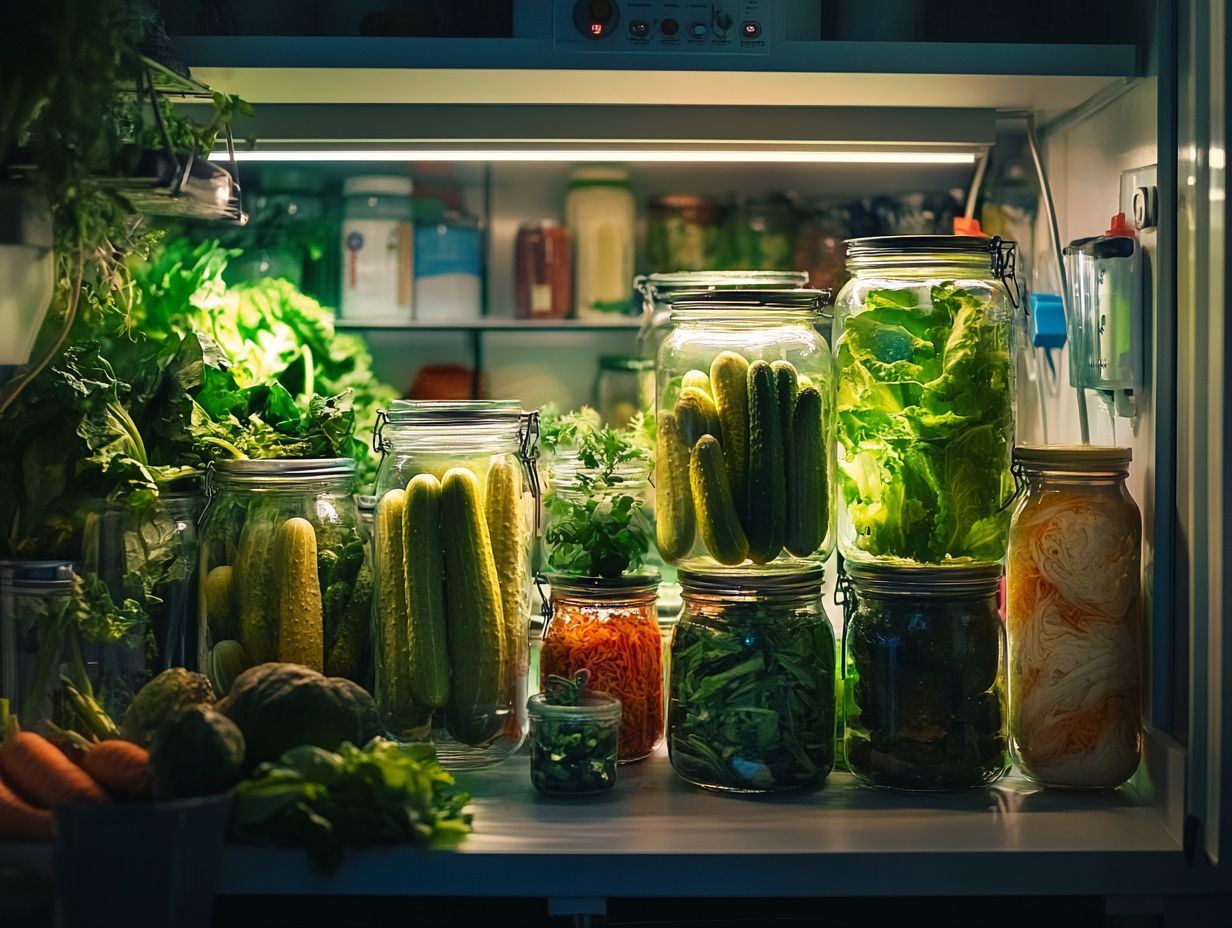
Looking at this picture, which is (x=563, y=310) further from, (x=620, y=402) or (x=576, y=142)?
(x=576, y=142)

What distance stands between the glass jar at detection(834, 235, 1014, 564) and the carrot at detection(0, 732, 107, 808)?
676 mm

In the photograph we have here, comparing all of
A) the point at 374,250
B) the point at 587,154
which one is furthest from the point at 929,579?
the point at 374,250

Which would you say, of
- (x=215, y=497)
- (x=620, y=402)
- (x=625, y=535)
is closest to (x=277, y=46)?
(x=215, y=497)

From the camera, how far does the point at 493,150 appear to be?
1.37 m

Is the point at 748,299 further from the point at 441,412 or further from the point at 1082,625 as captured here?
the point at 1082,625

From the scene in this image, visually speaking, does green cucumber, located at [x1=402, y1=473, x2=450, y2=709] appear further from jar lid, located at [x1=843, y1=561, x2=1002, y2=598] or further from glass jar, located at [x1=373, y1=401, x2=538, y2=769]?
jar lid, located at [x1=843, y1=561, x2=1002, y2=598]

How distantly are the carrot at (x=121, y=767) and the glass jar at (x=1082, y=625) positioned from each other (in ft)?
2.40

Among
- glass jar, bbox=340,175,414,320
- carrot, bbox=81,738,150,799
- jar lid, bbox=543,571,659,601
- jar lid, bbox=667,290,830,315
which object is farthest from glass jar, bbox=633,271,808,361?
carrot, bbox=81,738,150,799

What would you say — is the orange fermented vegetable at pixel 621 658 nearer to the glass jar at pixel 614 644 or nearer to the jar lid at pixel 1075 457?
the glass jar at pixel 614 644

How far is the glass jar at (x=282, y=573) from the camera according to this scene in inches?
42.6

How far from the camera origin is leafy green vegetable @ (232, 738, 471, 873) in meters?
0.90

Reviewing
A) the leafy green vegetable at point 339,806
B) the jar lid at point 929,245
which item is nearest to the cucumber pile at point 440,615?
the leafy green vegetable at point 339,806

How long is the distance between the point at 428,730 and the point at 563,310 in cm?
95

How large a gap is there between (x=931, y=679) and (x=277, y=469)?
0.61m
